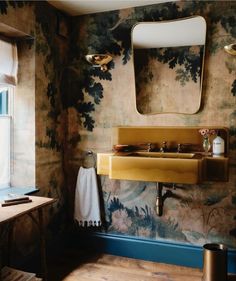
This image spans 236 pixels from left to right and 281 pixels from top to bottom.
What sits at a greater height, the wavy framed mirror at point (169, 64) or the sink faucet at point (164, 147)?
the wavy framed mirror at point (169, 64)

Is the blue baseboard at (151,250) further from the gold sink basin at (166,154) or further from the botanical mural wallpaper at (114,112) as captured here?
the gold sink basin at (166,154)

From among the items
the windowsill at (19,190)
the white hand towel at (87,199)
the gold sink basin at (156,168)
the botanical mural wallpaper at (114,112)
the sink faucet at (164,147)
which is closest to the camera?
the gold sink basin at (156,168)

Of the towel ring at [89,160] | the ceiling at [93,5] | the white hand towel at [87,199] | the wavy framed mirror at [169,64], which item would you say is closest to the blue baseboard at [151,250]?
the white hand towel at [87,199]

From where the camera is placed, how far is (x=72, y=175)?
3.20m

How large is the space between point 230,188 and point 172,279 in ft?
3.00

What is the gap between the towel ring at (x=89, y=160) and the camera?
10.2 feet

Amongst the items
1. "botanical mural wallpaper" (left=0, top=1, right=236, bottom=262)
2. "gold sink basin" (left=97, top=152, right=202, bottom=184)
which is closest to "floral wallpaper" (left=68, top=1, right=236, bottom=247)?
"botanical mural wallpaper" (left=0, top=1, right=236, bottom=262)

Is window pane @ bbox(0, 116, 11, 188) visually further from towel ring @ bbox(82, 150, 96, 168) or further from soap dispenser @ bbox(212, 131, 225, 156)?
soap dispenser @ bbox(212, 131, 225, 156)

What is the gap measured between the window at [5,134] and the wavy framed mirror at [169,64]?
1.18 meters

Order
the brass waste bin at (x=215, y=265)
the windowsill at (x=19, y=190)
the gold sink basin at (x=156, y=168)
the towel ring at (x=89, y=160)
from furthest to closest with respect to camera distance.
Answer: the towel ring at (x=89, y=160)
the windowsill at (x=19, y=190)
the brass waste bin at (x=215, y=265)
the gold sink basin at (x=156, y=168)

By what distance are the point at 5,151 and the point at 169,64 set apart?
65.4 inches

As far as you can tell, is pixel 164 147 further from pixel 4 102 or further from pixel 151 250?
pixel 4 102

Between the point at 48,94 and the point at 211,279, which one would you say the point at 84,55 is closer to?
the point at 48,94

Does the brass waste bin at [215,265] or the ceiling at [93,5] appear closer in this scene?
the brass waste bin at [215,265]
